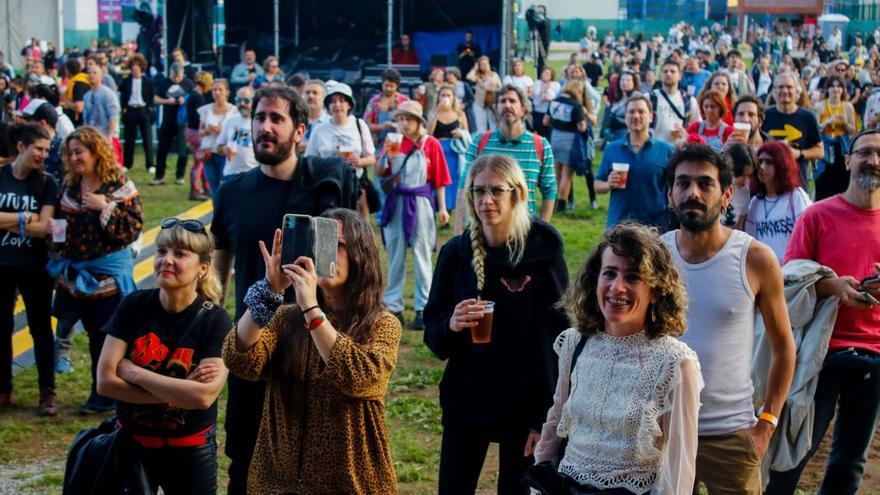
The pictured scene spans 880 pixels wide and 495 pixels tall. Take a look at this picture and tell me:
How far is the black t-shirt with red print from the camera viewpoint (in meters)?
4.88

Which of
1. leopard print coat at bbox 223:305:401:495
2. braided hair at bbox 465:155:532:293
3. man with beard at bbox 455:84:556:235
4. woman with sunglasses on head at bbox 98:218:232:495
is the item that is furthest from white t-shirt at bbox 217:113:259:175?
leopard print coat at bbox 223:305:401:495

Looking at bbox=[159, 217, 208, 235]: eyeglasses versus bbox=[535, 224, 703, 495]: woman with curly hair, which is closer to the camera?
bbox=[535, 224, 703, 495]: woman with curly hair

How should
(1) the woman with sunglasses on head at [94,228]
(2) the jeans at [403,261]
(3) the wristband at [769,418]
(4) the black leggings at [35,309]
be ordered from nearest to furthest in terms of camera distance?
(3) the wristband at [769,418] < (1) the woman with sunglasses on head at [94,228] < (4) the black leggings at [35,309] < (2) the jeans at [403,261]

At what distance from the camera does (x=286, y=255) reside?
390 centimetres

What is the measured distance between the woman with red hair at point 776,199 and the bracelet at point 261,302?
3.62 meters

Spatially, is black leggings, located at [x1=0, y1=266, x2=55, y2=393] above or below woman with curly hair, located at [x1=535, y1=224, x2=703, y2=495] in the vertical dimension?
below

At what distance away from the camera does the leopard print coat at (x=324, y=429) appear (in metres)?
4.05

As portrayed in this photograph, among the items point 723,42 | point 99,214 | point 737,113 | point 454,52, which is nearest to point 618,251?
point 99,214

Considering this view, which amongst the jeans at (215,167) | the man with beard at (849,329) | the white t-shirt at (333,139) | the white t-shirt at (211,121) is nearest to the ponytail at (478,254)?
the man with beard at (849,329)

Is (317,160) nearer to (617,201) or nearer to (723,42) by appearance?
(617,201)

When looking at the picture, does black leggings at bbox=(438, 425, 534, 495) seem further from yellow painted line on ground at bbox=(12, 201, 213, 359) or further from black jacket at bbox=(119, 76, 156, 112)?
black jacket at bbox=(119, 76, 156, 112)

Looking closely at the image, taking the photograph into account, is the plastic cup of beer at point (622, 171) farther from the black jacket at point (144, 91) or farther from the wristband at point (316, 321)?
the black jacket at point (144, 91)

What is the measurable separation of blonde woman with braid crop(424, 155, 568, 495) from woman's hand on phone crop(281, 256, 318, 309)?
3.06ft

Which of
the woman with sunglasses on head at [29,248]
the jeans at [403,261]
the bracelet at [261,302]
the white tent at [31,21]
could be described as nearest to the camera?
the bracelet at [261,302]
